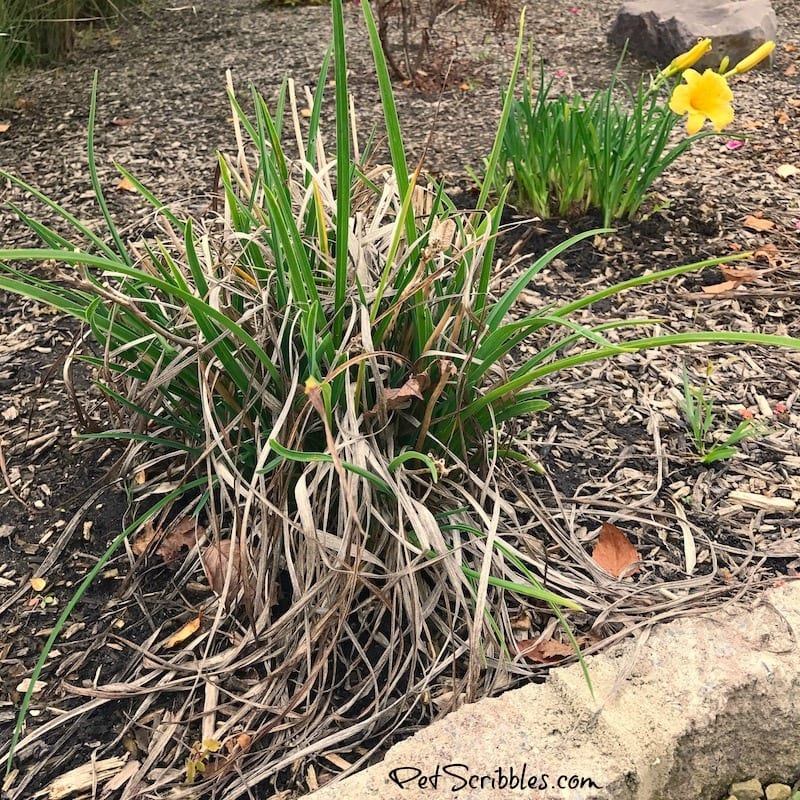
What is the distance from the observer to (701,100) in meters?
A: 1.84

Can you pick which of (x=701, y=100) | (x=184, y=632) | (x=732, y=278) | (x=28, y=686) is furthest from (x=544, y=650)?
(x=732, y=278)

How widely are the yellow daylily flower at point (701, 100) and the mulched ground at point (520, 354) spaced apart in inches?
20.3

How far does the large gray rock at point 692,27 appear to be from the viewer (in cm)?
404

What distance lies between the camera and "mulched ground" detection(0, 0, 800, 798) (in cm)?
141

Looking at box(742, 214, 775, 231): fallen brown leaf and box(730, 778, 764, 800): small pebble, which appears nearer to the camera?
box(730, 778, 764, 800): small pebble

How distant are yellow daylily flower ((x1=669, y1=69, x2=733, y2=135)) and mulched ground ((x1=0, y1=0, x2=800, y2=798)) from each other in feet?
1.69

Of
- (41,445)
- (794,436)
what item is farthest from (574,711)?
(41,445)

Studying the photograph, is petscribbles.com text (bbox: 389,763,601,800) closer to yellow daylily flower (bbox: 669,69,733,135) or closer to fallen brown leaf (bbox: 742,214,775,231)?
yellow daylily flower (bbox: 669,69,733,135)

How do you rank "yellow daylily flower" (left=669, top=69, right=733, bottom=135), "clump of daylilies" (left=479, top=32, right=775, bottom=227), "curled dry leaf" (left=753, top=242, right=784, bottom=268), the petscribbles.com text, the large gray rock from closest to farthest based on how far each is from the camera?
the petscribbles.com text, "yellow daylily flower" (left=669, top=69, right=733, bottom=135), "clump of daylilies" (left=479, top=32, right=775, bottom=227), "curled dry leaf" (left=753, top=242, right=784, bottom=268), the large gray rock

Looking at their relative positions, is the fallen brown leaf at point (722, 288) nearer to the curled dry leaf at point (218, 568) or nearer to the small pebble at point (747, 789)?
the small pebble at point (747, 789)

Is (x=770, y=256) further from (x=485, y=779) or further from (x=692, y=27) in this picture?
(x=692, y=27)

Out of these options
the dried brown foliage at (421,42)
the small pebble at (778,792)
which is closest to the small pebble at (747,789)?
the small pebble at (778,792)

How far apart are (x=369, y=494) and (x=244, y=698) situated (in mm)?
392

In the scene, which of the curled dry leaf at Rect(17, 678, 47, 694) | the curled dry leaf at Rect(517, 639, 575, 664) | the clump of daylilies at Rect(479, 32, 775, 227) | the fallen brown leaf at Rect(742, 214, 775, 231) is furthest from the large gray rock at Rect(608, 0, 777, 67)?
the curled dry leaf at Rect(17, 678, 47, 694)
